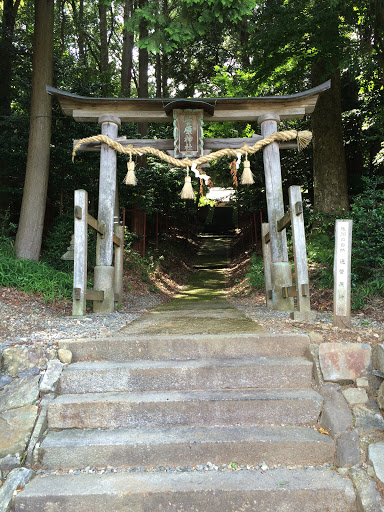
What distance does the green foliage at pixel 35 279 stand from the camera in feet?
20.6

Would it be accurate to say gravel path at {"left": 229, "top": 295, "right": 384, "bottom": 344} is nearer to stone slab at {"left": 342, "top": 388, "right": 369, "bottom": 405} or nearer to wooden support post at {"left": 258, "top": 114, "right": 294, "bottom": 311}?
stone slab at {"left": 342, "top": 388, "right": 369, "bottom": 405}

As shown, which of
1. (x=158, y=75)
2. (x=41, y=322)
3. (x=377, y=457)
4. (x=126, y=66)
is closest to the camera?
(x=377, y=457)

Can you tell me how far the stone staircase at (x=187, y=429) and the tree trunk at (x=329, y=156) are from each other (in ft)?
21.2

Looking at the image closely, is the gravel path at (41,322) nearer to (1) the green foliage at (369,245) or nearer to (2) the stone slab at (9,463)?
(2) the stone slab at (9,463)

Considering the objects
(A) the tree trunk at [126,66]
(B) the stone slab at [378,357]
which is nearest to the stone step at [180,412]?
(B) the stone slab at [378,357]

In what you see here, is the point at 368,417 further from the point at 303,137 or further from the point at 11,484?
the point at 303,137

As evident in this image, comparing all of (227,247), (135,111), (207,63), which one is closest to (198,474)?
(135,111)

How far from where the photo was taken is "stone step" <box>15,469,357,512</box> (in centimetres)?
232

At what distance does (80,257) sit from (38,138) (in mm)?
4170

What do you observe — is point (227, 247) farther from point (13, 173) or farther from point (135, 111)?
point (135, 111)

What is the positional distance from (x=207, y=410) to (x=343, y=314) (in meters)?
1.85

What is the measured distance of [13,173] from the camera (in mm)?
10375

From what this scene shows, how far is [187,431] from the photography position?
2789 millimetres

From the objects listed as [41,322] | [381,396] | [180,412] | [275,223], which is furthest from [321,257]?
[180,412]
